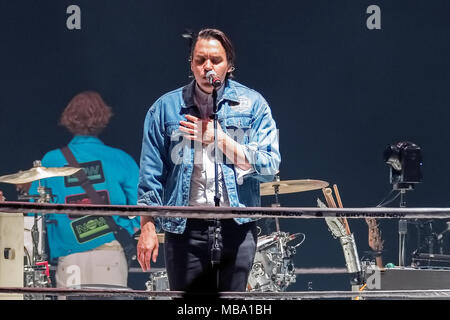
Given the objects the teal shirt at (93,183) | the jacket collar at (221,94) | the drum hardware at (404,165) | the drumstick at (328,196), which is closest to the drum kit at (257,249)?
the teal shirt at (93,183)

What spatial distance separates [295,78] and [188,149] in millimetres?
4768

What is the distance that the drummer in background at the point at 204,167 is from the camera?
3008 mm

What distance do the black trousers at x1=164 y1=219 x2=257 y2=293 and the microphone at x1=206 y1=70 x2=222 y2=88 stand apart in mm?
538

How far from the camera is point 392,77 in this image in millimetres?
7820

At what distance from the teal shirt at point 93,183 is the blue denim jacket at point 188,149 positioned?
129 inches

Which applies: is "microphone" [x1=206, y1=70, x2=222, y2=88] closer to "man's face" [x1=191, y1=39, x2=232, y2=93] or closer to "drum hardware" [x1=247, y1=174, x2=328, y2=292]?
"man's face" [x1=191, y1=39, x2=232, y2=93]

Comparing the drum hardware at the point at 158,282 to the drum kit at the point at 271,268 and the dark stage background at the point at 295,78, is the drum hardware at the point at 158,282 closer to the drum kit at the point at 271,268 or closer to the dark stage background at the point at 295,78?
the drum kit at the point at 271,268

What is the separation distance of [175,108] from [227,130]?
24 centimetres

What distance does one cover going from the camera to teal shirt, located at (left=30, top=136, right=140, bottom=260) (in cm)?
654

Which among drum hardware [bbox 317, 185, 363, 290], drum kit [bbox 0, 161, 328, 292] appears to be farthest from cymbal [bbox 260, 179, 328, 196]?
drum hardware [bbox 317, 185, 363, 290]

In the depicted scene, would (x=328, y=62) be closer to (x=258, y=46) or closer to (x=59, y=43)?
(x=258, y=46)
